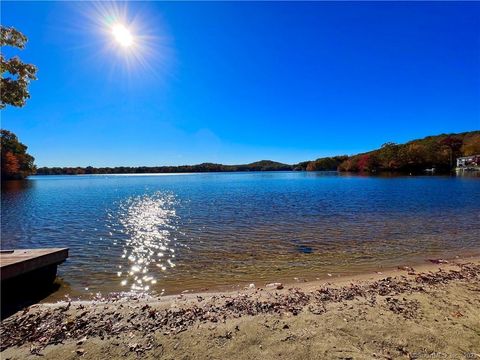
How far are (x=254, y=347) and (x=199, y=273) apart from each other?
18.2ft

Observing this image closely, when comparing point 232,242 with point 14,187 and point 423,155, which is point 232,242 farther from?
point 423,155

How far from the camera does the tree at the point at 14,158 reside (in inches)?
3460

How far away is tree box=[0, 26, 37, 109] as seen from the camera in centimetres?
813

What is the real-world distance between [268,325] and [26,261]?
7563 mm

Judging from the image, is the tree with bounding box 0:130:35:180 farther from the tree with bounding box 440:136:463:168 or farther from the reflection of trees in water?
the tree with bounding box 440:136:463:168

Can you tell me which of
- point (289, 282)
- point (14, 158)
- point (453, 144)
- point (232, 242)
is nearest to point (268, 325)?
point (289, 282)

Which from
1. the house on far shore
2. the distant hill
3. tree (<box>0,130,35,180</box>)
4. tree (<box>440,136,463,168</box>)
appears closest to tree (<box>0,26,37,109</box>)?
tree (<box>0,130,35,180</box>)

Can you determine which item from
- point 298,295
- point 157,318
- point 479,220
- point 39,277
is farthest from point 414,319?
point 479,220

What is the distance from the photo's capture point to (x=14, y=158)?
91.2 metres

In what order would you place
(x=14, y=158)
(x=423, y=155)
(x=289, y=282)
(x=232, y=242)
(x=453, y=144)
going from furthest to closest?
(x=453, y=144)
(x=423, y=155)
(x=14, y=158)
(x=232, y=242)
(x=289, y=282)

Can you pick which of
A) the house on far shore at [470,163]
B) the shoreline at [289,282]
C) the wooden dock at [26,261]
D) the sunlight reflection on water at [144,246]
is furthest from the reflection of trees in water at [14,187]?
the house on far shore at [470,163]

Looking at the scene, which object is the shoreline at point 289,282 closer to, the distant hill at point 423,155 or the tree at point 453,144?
the distant hill at point 423,155

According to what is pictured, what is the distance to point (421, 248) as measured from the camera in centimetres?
1273

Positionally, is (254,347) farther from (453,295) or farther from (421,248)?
(421,248)
